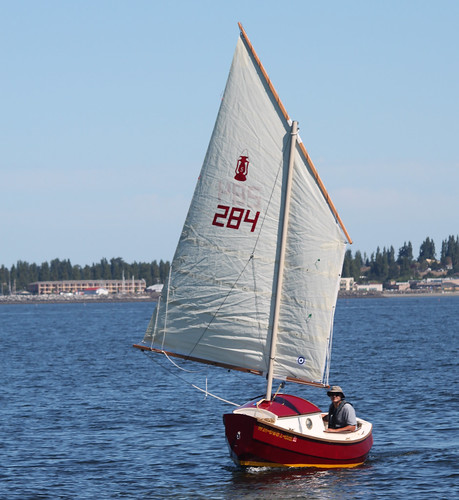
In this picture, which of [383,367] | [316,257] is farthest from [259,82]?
[383,367]

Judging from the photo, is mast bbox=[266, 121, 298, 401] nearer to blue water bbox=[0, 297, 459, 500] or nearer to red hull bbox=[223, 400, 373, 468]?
red hull bbox=[223, 400, 373, 468]

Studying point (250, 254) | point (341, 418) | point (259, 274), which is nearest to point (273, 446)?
point (341, 418)

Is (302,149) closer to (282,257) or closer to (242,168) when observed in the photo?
(242,168)

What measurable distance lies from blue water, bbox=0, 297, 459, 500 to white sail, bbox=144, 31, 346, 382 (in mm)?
4024

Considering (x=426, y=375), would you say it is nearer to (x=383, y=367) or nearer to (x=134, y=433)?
(x=383, y=367)

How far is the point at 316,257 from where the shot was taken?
29.7m

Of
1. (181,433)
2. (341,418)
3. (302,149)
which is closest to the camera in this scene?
(302,149)

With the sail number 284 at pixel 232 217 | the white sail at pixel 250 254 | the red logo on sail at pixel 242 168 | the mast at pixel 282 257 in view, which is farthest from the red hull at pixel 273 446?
the red logo on sail at pixel 242 168

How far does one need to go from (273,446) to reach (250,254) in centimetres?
610

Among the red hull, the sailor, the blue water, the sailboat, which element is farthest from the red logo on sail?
the blue water

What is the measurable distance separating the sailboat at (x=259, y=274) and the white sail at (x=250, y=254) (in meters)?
0.03

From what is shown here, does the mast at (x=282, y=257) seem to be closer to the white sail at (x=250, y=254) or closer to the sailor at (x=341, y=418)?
the white sail at (x=250, y=254)

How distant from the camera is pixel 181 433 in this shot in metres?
39.0

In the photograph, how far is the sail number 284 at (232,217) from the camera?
29.3 meters
